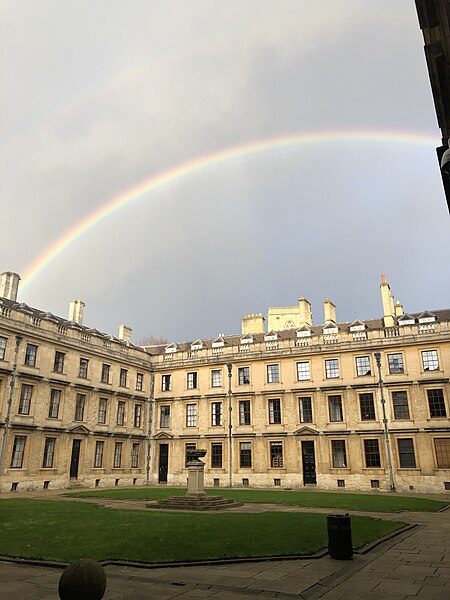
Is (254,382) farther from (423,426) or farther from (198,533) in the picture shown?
(198,533)

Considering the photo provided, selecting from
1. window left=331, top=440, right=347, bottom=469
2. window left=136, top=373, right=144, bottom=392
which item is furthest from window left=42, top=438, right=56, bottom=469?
window left=331, top=440, right=347, bottom=469

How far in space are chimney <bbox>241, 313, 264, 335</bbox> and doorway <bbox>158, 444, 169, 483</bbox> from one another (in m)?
16.1

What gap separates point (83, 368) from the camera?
40.4m

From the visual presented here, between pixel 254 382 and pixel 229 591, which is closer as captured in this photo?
pixel 229 591

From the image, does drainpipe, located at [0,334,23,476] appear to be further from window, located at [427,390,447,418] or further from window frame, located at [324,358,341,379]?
window, located at [427,390,447,418]

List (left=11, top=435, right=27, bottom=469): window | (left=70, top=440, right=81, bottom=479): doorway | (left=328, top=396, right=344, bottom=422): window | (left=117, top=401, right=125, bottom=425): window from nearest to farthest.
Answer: (left=11, top=435, right=27, bottom=469): window → (left=70, top=440, right=81, bottom=479): doorway → (left=328, top=396, right=344, bottom=422): window → (left=117, top=401, right=125, bottom=425): window

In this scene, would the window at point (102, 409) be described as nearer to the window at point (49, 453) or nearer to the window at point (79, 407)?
the window at point (79, 407)

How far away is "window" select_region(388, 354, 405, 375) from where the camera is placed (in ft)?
128

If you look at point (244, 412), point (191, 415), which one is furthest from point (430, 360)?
point (191, 415)

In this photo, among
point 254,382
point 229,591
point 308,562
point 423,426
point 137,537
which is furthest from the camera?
point 254,382

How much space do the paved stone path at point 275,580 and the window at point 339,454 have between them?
29.4 metres

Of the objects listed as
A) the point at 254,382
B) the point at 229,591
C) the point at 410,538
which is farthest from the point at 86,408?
the point at 229,591

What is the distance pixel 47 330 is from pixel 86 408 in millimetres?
7600

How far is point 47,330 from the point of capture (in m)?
37.2
